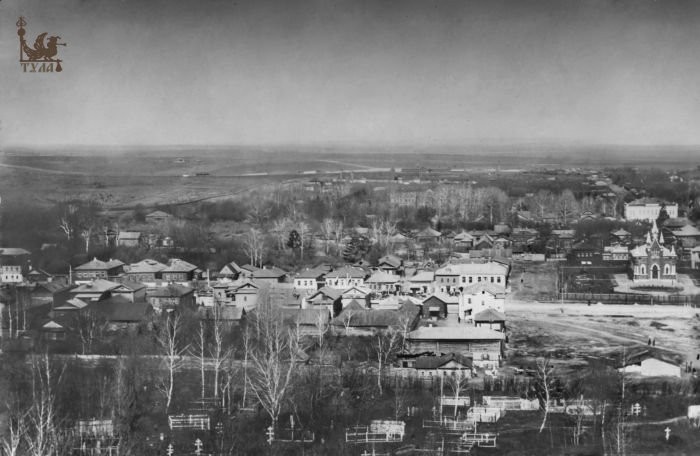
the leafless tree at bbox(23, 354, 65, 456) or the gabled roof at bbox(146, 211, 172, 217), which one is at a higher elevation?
the gabled roof at bbox(146, 211, 172, 217)

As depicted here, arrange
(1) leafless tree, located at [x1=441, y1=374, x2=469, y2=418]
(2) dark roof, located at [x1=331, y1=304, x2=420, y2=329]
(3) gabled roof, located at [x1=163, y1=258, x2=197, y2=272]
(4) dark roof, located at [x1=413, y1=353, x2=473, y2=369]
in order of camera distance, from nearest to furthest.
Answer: (1) leafless tree, located at [x1=441, y1=374, x2=469, y2=418]
(4) dark roof, located at [x1=413, y1=353, x2=473, y2=369]
(2) dark roof, located at [x1=331, y1=304, x2=420, y2=329]
(3) gabled roof, located at [x1=163, y1=258, x2=197, y2=272]

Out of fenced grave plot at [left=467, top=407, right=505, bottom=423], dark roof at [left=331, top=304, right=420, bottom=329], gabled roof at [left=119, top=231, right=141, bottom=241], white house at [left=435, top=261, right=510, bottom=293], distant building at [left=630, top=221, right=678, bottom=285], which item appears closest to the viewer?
fenced grave plot at [left=467, top=407, right=505, bottom=423]

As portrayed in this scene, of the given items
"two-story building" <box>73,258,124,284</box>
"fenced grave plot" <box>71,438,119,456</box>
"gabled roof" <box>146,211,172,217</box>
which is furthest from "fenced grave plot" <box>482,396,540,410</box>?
"gabled roof" <box>146,211,172,217</box>

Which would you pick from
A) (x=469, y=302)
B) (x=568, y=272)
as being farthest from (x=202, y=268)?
(x=568, y=272)

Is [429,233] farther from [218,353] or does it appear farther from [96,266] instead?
[218,353]

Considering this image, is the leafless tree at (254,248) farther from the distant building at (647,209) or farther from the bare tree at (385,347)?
the distant building at (647,209)

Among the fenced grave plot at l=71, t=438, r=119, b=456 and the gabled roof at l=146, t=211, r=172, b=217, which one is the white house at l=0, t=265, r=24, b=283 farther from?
the gabled roof at l=146, t=211, r=172, b=217

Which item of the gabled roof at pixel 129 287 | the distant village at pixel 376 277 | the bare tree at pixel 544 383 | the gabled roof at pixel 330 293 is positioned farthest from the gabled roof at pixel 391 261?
the bare tree at pixel 544 383

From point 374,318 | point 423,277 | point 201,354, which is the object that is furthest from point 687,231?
point 201,354
